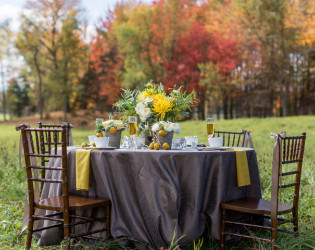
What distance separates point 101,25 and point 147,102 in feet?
62.4

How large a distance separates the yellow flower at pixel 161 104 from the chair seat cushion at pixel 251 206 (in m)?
0.89

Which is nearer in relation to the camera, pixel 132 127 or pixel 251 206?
pixel 251 206

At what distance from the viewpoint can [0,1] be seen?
1709 centimetres

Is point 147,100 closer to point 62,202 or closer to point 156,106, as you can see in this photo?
point 156,106

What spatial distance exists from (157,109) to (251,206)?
108 cm

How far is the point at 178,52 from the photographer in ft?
56.2

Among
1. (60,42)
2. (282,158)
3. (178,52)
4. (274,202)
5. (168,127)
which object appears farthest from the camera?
(60,42)

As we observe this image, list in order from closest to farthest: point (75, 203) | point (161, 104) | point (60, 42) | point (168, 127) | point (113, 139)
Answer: point (75, 203) → point (168, 127) → point (161, 104) → point (113, 139) → point (60, 42)

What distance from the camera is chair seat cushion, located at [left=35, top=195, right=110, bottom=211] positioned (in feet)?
9.43

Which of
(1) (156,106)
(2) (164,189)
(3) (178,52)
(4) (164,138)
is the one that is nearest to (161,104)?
(1) (156,106)

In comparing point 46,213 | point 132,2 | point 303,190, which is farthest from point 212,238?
point 132,2

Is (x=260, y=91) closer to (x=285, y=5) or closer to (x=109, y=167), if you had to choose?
(x=285, y=5)

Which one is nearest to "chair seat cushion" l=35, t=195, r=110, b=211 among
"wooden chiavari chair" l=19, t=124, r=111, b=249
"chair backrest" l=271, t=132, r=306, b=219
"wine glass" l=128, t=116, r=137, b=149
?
"wooden chiavari chair" l=19, t=124, r=111, b=249

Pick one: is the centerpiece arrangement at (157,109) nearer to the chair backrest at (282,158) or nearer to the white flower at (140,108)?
the white flower at (140,108)
